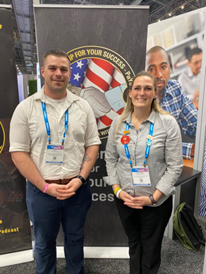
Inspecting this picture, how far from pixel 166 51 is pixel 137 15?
1528 millimetres

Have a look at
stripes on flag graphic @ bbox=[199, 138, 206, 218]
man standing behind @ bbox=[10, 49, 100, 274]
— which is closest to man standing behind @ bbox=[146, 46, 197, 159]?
stripes on flag graphic @ bbox=[199, 138, 206, 218]

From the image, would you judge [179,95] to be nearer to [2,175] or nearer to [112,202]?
[112,202]

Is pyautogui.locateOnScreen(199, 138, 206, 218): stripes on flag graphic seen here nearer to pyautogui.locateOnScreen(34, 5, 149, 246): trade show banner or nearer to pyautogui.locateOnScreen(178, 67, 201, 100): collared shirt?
pyautogui.locateOnScreen(178, 67, 201, 100): collared shirt

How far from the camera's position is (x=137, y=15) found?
179 centimetres

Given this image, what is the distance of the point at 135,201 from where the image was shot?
1408 mm

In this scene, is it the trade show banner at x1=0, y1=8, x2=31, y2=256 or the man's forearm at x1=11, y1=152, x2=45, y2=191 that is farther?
the trade show banner at x1=0, y1=8, x2=31, y2=256

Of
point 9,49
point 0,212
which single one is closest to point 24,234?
point 0,212

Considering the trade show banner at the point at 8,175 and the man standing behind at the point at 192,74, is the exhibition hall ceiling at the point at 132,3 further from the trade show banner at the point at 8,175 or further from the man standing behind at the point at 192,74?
the trade show banner at the point at 8,175

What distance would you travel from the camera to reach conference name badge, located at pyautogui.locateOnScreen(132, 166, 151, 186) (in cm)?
139

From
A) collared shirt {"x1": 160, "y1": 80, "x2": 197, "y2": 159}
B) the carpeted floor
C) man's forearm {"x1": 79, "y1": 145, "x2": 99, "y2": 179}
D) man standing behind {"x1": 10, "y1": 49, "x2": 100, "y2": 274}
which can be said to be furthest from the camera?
collared shirt {"x1": 160, "y1": 80, "x2": 197, "y2": 159}

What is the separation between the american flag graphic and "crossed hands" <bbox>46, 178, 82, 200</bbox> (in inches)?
36.8

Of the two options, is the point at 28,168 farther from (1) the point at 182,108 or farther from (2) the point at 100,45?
(1) the point at 182,108

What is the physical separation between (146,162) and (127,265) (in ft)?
4.33

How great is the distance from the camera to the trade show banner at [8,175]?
1.79m
